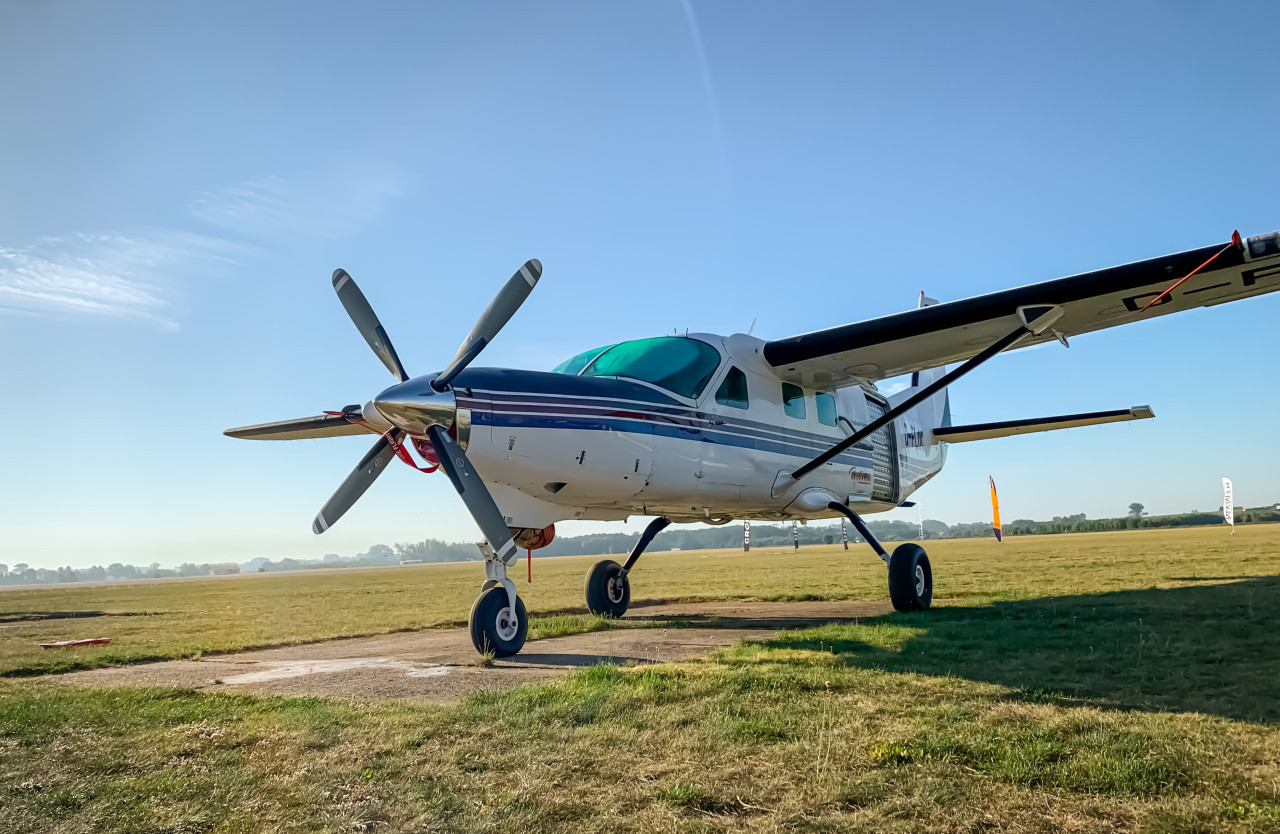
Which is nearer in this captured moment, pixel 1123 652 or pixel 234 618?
pixel 1123 652

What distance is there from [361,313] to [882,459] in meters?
9.69

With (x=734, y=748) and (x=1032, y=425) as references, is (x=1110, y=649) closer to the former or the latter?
(x=734, y=748)

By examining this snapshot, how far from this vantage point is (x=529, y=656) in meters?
8.27

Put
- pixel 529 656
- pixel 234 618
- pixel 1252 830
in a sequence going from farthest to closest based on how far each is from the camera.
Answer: pixel 234 618, pixel 529 656, pixel 1252 830

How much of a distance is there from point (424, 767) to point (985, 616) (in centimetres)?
845

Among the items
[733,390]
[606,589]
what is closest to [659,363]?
[733,390]

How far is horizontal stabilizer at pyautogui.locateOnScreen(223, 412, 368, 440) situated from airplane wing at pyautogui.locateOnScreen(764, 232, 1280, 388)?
779 centimetres

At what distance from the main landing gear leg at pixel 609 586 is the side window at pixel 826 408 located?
318 centimetres

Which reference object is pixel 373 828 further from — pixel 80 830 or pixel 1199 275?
pixel 1199 275

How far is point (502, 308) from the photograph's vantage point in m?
8.56

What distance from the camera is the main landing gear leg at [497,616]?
8148 mm

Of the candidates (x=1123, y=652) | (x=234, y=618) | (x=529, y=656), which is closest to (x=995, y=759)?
(x=1123, y=652)

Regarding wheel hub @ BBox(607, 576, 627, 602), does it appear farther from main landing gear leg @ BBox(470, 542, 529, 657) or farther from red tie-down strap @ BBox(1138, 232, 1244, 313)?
red tie-down strap @ BBox(1138, 232, 1244, 313)

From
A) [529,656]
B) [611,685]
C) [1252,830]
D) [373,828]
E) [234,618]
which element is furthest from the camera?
[234,618]
